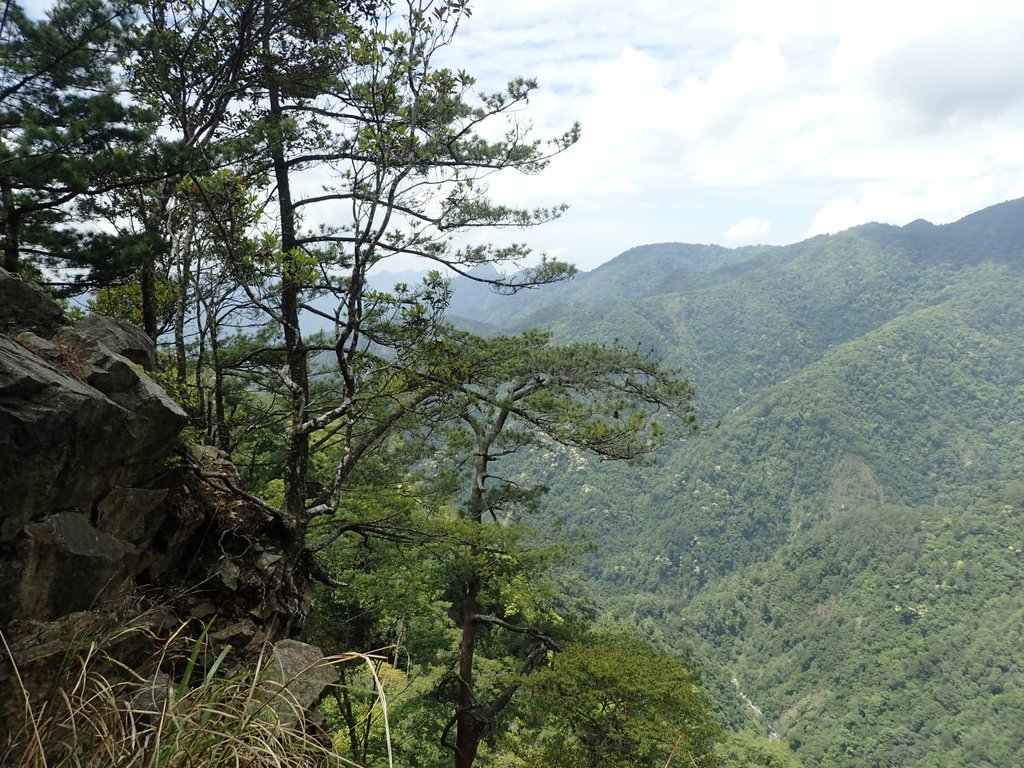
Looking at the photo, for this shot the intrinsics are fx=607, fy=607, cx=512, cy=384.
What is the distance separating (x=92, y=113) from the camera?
4398mm

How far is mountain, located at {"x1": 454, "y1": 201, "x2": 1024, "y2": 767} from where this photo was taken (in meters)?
67.2

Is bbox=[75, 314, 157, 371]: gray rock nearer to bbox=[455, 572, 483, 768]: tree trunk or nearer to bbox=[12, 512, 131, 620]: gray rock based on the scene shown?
bbox=[12, 512, 131, 620]: gray rock

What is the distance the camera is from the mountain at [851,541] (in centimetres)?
6725

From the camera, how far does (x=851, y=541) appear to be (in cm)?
9981

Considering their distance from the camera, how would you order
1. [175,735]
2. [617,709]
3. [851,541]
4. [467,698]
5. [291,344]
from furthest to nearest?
[851,541]
[467,698]
[617,709]
[291,344]
[175,735]

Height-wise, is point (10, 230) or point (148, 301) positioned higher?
point (10, 230)

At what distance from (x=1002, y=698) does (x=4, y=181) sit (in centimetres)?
8966

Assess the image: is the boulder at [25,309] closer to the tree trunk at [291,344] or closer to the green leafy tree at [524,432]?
the tree trunk at [291,344]

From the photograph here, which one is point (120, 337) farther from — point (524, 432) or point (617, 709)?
point (617, 709)

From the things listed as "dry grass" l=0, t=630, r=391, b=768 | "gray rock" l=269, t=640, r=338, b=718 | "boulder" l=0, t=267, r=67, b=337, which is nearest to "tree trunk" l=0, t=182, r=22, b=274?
"boulder" l=0, t=267, r=67, b=337

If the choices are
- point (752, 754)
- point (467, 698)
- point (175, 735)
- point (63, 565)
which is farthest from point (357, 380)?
point (752, 754)

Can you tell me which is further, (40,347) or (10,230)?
(10,230)

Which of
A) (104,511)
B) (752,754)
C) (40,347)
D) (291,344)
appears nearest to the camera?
(40,347)

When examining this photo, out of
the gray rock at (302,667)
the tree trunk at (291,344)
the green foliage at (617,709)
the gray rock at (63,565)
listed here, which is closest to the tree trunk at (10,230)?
the tree trunk at (291,344)
